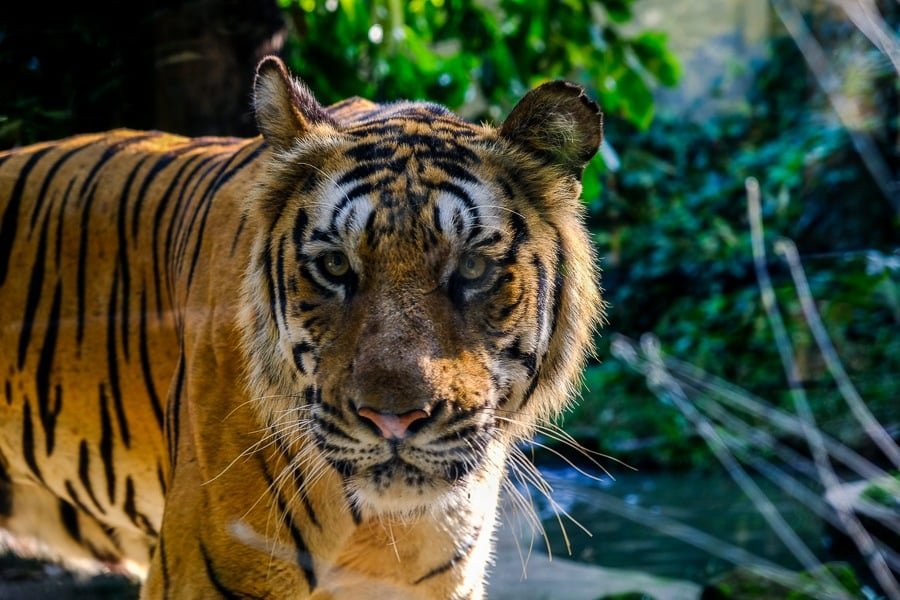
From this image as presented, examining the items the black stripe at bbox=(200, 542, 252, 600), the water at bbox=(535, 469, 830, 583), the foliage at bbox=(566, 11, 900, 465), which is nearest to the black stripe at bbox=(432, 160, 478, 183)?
the black stripe at bbox=(200, 542, 252, 600)

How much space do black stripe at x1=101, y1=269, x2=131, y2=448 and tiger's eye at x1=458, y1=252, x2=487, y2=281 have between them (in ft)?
2.90

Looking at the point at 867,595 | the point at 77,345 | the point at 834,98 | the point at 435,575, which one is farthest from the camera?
the point at 867,595

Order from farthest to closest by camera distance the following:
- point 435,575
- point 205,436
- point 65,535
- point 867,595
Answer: point 867,595 → point 65,535 → point 435,575 → point 205,436

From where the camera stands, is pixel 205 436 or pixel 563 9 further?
pixel 563 9

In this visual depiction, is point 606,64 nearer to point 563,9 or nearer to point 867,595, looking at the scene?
point 563,9

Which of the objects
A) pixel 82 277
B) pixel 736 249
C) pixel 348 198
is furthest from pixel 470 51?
pixel 736 249

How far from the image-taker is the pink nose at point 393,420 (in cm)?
146

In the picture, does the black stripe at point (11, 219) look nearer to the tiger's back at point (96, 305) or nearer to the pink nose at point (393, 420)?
the tiger's back at point (96, 305)

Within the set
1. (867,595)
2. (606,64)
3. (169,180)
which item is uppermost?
(606,64)

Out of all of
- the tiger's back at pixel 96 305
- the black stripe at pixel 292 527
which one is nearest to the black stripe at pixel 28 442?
the tiger's back at pixel 96 305

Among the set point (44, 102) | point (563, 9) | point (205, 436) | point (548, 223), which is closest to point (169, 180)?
point (44, 102)

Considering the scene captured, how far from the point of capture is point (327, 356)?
162 centimetres

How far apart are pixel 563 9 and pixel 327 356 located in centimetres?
219

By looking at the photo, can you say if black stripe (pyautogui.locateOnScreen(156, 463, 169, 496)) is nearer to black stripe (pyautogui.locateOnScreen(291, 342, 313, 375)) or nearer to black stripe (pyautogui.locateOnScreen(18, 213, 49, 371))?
black stripe (pyautogui.locateOnScreen(18, 213, 49, 371))
